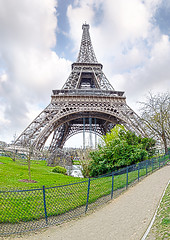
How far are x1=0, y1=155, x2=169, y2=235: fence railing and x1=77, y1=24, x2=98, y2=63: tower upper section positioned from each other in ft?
135

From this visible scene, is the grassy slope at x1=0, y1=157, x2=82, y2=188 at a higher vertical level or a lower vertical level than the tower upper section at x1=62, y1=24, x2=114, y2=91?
lower

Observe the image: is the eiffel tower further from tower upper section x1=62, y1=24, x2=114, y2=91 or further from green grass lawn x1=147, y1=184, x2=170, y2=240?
green grass lawn x1=147, y1=184, x2=170, y2=240

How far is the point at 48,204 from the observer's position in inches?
223

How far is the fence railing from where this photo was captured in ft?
15.4

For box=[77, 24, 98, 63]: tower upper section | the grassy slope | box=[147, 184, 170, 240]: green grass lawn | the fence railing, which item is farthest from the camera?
box=[77, 24, 98, 63]: tower upper section

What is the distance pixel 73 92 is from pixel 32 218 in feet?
98.0

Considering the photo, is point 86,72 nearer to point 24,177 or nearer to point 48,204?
point 24,177

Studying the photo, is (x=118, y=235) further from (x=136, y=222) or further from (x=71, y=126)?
(x=71, y=126)

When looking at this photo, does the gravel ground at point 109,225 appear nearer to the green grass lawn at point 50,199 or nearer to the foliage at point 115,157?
the green grass lawn at point 50,199

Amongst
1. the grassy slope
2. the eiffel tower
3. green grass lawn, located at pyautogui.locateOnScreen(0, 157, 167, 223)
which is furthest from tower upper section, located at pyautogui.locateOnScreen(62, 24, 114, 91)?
green grass lawn, located at pyautogui.locateOnScreen(0, 157, 167, 223)

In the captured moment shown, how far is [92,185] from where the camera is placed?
6828 millimetres

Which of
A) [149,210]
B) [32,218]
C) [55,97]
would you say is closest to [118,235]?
Answer: [149,210]

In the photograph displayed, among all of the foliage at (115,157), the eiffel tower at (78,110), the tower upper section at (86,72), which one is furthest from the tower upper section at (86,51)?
the foliage at (115,157)

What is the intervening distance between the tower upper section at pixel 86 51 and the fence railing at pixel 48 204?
41289 mm
